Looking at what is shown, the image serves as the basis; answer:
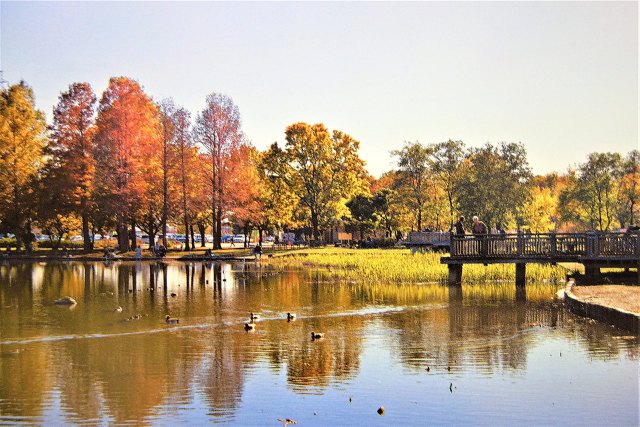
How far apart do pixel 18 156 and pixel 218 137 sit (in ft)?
61.9

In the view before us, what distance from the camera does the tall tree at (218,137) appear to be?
77.6 m

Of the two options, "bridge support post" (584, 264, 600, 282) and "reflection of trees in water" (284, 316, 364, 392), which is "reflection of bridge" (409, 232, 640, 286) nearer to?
"bridge support post" (584, 264, 600, 282)

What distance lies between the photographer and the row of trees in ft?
238

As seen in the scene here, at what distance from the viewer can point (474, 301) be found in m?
31.1

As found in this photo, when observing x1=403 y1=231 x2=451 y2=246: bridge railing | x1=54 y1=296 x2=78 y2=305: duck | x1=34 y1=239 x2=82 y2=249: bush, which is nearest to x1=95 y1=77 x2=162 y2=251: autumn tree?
x1=34 y1=239 x2=82 y2=249: bush

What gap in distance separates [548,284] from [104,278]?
24.7 m

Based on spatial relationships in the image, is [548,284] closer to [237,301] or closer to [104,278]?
[237,301]

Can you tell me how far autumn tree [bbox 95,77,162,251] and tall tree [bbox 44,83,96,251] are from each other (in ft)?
4.98

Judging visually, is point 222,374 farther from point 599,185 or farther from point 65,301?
point 599,185

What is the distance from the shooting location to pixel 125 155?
72.7 metres

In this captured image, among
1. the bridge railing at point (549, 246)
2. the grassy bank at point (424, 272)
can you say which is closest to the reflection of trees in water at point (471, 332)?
the bridge railing at point (549, 246)

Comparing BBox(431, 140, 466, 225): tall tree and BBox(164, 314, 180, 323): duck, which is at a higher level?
BBox(431, 140, 466, 225): tall tree

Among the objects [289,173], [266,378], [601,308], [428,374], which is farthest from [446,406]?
[289,173]

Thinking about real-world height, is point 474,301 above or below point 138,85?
below
